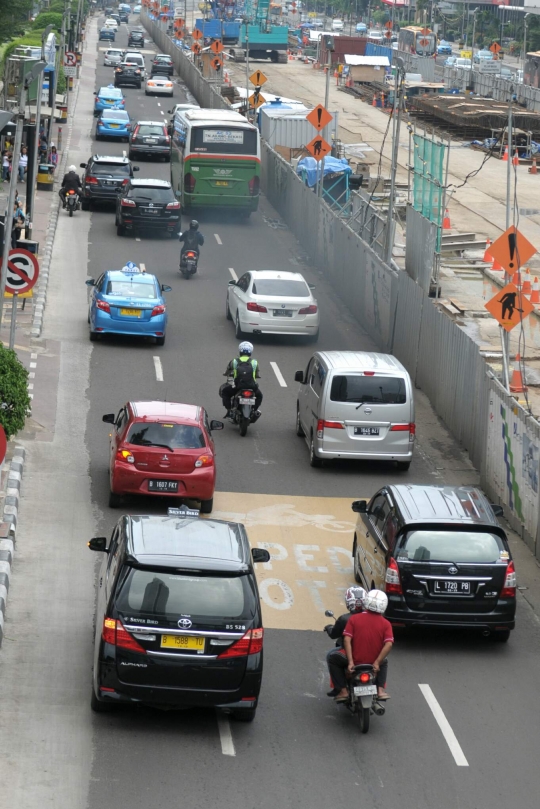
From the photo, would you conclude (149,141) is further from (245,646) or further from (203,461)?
(245,646)

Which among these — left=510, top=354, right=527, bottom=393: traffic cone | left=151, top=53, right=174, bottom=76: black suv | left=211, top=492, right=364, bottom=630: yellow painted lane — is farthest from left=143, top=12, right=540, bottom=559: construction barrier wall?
left=151, top=53, right=174, bottom=76: black suv

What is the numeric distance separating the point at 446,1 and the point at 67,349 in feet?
489

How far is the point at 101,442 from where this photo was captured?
70.4 feet

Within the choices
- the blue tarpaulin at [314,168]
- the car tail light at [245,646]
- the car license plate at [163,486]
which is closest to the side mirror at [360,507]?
the car license plate at [163,486]

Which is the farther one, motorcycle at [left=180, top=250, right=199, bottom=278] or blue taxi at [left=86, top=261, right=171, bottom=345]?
motorcycle at [left=180, top=250, right=199, bottom=278]

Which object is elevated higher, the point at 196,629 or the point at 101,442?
the point at 196,629

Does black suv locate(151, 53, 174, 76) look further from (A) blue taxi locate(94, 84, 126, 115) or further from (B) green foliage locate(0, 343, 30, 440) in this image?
(B) green foliage locate(0, 343, 30, 440)

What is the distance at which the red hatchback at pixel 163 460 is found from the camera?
17.8m

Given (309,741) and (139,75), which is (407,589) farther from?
(139,75)

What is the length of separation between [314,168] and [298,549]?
1266 inches

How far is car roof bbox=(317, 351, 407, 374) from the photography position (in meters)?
20.7

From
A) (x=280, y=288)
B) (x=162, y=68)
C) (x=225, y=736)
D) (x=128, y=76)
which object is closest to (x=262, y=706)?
(x=225, y=736)

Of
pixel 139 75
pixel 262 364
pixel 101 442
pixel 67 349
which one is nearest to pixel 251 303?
pixel 262 364

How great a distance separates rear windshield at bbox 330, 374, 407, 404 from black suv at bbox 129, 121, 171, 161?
38.2m
